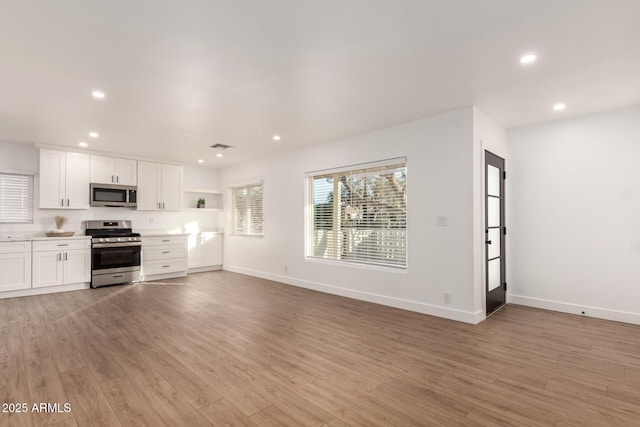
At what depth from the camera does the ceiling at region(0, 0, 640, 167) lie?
212 cm

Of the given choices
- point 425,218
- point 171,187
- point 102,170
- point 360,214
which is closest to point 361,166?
point 360,214

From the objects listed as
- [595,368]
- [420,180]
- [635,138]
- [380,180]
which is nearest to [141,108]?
[380,180]

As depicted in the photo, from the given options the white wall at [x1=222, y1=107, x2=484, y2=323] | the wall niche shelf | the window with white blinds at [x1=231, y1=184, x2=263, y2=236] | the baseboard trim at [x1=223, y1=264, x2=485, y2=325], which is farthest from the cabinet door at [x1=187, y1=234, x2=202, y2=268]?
the white wall at [x1=222, y1=107, x2=484, y2=323]

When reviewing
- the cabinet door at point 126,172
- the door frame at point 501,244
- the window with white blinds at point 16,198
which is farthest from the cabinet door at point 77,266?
the door frame at point 501,244

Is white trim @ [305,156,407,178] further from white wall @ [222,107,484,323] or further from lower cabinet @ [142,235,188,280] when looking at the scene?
lower cabinet @ [142,235,188,280]

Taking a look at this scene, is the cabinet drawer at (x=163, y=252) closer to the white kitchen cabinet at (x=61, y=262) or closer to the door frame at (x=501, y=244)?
the white kitchen cabinet at (x=61, y=262)

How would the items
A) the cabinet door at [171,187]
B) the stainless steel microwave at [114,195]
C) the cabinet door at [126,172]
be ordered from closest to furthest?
the stainless steel microwave at [114,195] → the cabinet door at [126,172] → the cabinet door at [171,187]

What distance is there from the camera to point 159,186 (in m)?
7.00

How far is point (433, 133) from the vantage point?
4203 millimetres

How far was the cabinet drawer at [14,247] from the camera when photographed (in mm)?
5047

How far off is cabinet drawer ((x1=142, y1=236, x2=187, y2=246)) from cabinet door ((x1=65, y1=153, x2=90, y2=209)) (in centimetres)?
122

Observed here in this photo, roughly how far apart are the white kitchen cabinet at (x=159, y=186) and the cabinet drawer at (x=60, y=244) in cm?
121

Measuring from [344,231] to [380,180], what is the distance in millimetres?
1071

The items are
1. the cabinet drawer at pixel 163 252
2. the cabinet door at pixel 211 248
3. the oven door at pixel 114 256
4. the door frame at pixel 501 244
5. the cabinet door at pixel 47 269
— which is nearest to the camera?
the door frame at pixel 501 244
